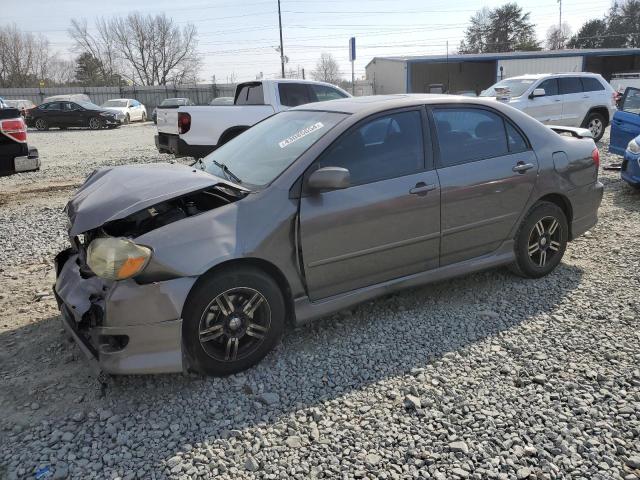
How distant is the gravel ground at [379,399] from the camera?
2.54m

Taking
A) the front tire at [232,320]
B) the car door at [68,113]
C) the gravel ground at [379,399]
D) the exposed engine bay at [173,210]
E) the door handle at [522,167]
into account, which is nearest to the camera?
the gravel ground at [379,399]

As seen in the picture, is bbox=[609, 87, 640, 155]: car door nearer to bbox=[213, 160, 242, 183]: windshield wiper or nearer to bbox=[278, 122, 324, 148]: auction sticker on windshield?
bbox=[278, 122, 324, 148]: auction sticker on windshield

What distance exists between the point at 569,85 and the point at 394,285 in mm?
12144

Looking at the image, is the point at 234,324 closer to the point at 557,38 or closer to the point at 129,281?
the point at 129,281

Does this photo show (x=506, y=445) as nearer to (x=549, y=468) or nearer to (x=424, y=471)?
(x=549, y=468)

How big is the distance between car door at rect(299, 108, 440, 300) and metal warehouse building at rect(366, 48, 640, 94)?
3837 cm

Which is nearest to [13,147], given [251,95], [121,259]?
[251,95]

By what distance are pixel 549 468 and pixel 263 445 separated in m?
1.40

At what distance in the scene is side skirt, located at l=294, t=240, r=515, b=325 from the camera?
3445 mm

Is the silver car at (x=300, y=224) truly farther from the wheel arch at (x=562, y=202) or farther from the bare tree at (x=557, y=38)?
the bare tree at (x=557, y=38)

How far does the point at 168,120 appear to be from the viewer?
382 inches

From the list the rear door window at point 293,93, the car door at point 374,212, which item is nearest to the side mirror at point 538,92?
the rear door window at point 293,93

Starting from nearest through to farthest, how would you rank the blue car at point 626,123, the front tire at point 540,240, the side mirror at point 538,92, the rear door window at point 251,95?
the front tire at point 540,240 < the blue car at point 626,123 < the rear door window at point 251,95 < the side mirror at point 538,92

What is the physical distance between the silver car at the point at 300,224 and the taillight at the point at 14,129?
148 inches
